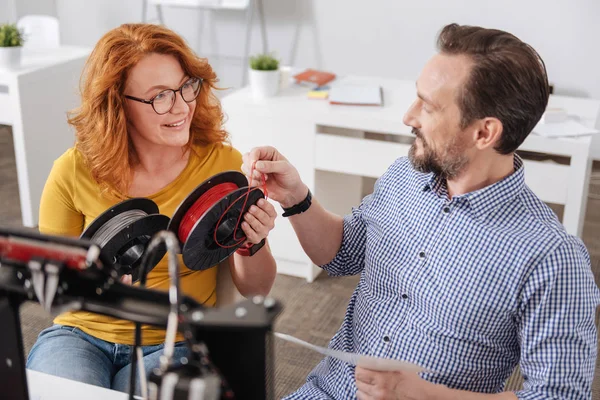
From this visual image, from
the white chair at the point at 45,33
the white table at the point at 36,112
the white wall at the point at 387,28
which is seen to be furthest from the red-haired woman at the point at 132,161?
the white wall at the point at 387,28

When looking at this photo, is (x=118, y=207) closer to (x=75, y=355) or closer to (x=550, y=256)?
(x=75, y=355)

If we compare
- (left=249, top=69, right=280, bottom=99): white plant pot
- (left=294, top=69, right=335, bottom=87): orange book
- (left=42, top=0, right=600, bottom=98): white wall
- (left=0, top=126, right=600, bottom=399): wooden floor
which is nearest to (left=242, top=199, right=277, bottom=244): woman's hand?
(left=0, top=126, right=600, bottom=399): wooden floor

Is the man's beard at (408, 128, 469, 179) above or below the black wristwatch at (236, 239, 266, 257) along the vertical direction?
above

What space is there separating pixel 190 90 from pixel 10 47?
81.8 inches

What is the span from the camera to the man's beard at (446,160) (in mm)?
1485

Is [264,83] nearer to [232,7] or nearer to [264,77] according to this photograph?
[264,77]

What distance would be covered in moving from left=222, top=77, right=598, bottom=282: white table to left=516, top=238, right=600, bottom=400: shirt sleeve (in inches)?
57.1

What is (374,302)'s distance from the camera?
1601 mm

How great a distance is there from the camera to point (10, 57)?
357cm

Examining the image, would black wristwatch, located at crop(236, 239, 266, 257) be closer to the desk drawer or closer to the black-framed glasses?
the black-framed glasses

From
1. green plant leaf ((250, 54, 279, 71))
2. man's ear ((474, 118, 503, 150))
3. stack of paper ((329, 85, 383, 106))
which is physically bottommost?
stack of paper ((329, 85, 383, 106))

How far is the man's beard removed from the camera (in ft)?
4.87

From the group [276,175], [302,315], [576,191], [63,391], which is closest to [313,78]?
[302,315]

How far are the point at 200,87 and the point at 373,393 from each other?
88 centimetres
